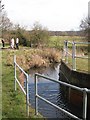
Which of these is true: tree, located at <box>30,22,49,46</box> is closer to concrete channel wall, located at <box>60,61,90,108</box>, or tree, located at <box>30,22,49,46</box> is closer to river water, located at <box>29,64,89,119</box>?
river water, located at <box>29,64,89,119</box>

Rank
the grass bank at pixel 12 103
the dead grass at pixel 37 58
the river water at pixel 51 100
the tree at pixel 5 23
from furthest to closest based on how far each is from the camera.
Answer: the tree at pixel 5 23 → the dead grass at pixel 37 58 → the river water at pixel 51 100 → the grass bank at pixel 12 103

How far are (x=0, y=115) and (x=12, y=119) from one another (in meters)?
0.54

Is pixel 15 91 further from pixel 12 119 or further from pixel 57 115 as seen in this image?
pixel 12 119

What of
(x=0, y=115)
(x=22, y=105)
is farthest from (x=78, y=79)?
(x=0, y=115)

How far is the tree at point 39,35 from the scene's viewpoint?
48062 mm

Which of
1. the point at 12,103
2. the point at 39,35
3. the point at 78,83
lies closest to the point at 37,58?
the point at 39,35

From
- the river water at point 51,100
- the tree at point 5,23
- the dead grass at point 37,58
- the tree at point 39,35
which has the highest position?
the tree at point 5,23

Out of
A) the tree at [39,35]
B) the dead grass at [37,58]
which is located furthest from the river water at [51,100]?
the tree at [39,35]

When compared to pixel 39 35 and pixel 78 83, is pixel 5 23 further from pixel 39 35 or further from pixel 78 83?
pixel 78 83

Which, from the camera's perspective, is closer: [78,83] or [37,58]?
[78,83]

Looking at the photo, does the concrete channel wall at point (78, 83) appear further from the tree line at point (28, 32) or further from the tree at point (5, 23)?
the tree at point (5, 23)

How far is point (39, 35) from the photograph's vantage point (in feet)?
159

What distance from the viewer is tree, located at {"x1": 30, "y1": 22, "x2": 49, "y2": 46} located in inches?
1892

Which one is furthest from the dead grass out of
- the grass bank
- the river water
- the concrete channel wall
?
the grass bank
